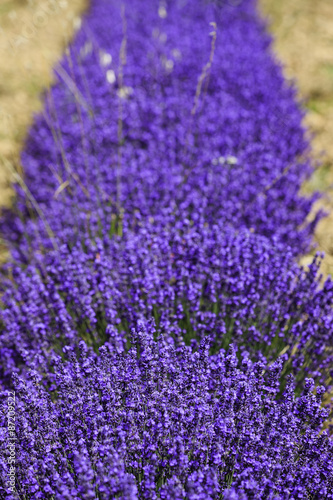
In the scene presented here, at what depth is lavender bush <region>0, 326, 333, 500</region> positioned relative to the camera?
6.96ft

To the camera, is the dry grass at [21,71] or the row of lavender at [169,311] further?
the dry grass at [21,71]

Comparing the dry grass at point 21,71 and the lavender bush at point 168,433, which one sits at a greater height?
the dry grass at point 21,71

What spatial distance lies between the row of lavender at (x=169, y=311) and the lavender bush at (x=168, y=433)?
1cm

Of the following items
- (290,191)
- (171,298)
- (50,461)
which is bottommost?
(50,461)

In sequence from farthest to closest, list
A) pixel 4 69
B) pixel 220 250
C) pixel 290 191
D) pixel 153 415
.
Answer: pixel 4 69
pixel 290 191
pixel 220 250
pixel 153 415

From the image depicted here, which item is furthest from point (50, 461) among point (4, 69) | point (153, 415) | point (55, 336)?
point (4, 69)

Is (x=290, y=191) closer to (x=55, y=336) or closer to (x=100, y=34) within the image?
(x=55, y=336)

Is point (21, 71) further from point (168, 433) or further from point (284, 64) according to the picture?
point (168, 433)

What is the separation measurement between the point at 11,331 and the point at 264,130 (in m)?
3.62

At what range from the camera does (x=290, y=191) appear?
4.59 meters

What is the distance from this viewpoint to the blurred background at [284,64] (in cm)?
577

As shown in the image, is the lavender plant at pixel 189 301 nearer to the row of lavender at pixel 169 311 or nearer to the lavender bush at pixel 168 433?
the row of lavender at pixel 169 311

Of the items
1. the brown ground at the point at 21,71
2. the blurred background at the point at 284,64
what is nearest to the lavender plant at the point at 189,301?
the blurred background at the point at 284,64

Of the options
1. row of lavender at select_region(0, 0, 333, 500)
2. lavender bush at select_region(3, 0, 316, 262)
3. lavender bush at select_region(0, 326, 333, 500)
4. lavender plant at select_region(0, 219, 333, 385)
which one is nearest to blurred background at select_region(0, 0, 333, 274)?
lavender bush at select_region(3, 0, 316, 262)
